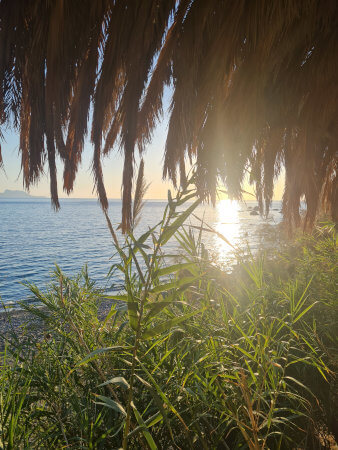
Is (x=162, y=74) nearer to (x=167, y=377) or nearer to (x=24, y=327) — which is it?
(x=167, y=377)

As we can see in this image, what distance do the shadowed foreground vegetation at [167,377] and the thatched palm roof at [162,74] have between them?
70cm

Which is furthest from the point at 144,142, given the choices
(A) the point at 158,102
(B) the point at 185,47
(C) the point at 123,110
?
(B) the point at 185,47

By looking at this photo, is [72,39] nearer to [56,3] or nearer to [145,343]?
[56,3]

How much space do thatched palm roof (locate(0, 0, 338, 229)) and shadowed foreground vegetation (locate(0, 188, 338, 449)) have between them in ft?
2.28

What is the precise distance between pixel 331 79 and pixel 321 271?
208 centimetres

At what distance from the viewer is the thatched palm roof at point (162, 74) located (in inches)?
87.8

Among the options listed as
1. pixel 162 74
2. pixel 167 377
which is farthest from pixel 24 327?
pixel 162 74

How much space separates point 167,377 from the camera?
1.80 meters

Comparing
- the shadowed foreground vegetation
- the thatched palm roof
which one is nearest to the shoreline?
the shadowed foreground vegetation

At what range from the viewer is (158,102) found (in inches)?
121

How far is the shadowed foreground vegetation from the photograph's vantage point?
119cm

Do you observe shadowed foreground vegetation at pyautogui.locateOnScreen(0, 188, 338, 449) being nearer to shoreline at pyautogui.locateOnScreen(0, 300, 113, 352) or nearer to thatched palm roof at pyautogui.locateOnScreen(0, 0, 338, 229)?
shoreline at pyautogui.locateOnScreen(0, 300, 113, 352)

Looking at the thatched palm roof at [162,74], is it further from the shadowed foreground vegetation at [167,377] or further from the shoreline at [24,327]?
the shoreline at [24,327]

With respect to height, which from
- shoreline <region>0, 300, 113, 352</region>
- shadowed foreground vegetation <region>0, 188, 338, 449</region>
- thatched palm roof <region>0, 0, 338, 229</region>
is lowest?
shoreline <region>0, 300, 113, 352</region>
